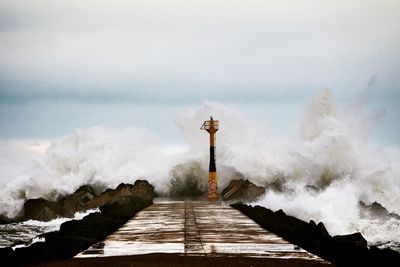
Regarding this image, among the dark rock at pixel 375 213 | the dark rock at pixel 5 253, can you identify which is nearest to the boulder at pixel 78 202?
the dark rock at pixel 375 213

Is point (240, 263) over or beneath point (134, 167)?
beneath

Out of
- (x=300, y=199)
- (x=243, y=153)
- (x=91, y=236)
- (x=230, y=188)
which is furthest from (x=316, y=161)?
(x=91, y=236)

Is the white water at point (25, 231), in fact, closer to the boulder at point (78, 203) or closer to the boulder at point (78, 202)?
the boulder at point (78, 202)

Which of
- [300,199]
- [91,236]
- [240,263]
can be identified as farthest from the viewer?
[300,199]

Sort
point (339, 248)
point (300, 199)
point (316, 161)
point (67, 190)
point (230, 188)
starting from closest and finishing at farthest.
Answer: point (339, 248) → point (300, 199) → point (230, 188) → point (316, 161) → point (67, 190)

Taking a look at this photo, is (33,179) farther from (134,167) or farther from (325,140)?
(325,140)

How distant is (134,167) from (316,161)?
8.65 m

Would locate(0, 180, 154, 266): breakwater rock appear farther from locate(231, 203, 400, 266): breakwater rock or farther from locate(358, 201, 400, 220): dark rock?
locate(358, 201, 400, 220): dark rock

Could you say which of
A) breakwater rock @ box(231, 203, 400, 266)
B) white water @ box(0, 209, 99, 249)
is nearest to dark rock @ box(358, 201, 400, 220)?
white water @ box(0, 209, 99, 249)

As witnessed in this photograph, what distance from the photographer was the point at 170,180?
1150 inches

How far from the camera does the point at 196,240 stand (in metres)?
8.30

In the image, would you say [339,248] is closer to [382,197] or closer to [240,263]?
[240,263]

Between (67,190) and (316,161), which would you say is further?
(67,190)

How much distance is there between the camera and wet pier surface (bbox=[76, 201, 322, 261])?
23.7 feet
